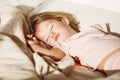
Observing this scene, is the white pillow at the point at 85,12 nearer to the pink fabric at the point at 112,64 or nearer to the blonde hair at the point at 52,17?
the blonde hair at the point at 52,17

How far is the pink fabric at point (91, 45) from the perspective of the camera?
121 centimetres

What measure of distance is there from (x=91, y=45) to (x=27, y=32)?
353mm

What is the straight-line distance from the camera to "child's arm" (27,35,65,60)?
1279 millimetres

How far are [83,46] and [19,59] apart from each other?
0.34 m

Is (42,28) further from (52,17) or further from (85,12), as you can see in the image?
(85,12)

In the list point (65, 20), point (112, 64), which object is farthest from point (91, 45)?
point (65, 20)

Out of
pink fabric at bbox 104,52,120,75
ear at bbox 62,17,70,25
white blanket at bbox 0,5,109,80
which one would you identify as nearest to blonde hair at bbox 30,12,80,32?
ear at bbox 62,17,70,25

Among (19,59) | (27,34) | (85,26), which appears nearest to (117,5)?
(85,26)

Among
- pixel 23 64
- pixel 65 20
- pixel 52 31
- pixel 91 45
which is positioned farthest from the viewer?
pixel 65 20

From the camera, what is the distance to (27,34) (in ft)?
4.66

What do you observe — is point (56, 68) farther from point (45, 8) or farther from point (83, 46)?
point (45, 8)

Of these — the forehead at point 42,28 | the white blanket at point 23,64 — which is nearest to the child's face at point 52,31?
the forehead at point 42,28

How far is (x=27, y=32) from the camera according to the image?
1.43 metres

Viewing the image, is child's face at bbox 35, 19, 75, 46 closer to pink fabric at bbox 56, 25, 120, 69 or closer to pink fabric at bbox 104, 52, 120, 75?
pink fabric at bbox 56, 25, 120, 69
